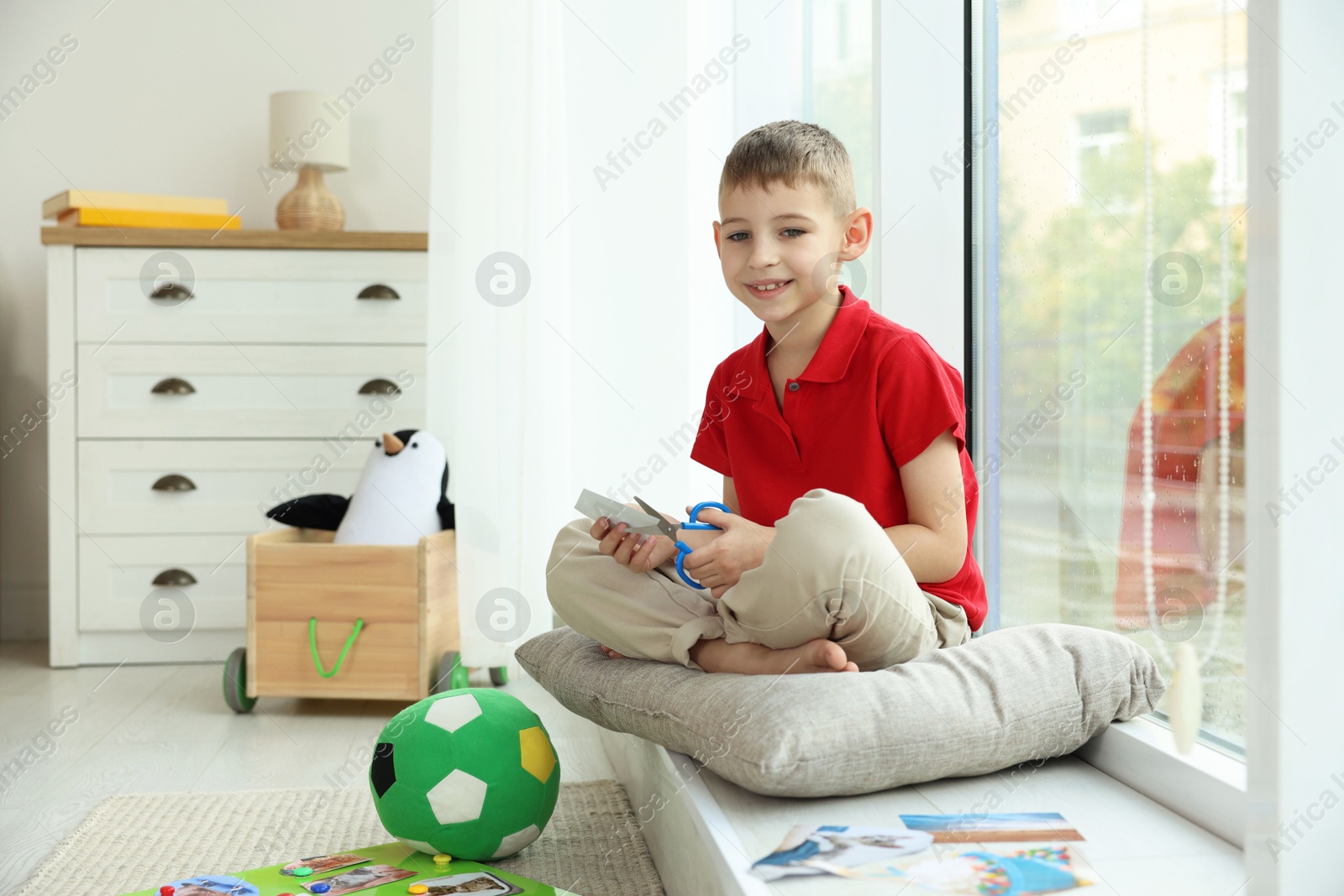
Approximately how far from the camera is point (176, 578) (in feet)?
7.16

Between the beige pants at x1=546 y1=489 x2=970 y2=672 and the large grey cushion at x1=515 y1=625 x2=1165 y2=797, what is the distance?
35mm

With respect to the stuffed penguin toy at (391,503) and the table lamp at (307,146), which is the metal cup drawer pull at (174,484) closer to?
the stuffed penguin toy at (391,503)

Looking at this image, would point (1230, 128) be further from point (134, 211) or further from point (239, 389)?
point (134, 211)

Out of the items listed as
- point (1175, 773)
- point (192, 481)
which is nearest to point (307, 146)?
point (192, 481)

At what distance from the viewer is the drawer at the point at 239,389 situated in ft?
7.12

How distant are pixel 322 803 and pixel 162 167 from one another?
1930mm

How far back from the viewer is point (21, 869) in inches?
42.4

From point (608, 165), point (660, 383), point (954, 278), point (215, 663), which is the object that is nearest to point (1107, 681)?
point (954, 278)

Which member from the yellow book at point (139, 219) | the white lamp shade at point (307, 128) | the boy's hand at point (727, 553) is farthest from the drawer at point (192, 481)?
the boy's hand at point (727, 553)

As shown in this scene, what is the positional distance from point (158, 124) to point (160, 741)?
168cm

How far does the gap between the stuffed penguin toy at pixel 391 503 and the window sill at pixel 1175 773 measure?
124 cm

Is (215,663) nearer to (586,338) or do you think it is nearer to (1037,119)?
(586,338)

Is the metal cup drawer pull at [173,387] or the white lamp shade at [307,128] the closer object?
the metal cup drawer pull at [173,387]

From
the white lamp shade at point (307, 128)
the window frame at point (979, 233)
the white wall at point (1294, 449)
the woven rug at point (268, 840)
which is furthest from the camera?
the white lamp shade at point (307, 128)
